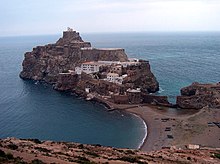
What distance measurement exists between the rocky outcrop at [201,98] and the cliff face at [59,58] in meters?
37.0

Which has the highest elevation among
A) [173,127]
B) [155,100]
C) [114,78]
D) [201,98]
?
[114,78]

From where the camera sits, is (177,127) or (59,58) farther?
(59,58)

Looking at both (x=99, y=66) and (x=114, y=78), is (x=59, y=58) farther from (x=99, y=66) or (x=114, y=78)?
(x=114, y=78)

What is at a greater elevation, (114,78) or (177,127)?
(114,78)

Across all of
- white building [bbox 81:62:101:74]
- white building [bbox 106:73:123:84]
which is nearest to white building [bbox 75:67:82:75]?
white building [bbox 81:62:101:74]

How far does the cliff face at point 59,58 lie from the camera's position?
116938mm

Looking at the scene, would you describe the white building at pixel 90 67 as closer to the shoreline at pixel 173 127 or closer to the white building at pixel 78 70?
the white building at pixel 78 70

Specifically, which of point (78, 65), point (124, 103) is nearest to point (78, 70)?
point (78, 65)

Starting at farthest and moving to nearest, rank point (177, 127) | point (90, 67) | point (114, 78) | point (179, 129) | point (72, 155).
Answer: point (90, 67) < point (114, 78) < point (177, 127) < point (179, 129) < point (72, 155)

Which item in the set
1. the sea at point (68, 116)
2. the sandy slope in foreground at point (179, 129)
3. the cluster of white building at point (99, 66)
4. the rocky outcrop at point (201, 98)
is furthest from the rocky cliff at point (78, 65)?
the sandy slope in foreground at point (179, 129)

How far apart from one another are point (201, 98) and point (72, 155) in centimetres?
5553

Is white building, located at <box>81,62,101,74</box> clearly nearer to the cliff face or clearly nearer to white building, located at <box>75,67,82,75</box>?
white building, located at <box>75,67,82,75</box>

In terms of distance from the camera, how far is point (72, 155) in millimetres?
31656

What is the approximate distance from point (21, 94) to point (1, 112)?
67.9 feet
